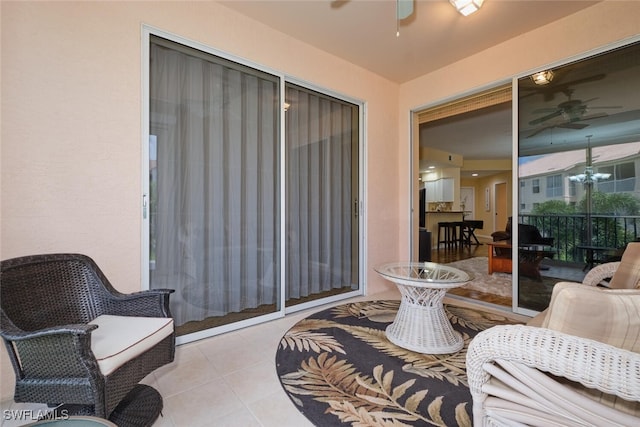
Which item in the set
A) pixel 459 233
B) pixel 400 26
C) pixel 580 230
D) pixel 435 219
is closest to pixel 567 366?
pixel 580 230

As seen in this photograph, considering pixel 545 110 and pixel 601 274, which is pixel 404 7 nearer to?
pixel 545 110

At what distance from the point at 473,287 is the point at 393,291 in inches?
45.0

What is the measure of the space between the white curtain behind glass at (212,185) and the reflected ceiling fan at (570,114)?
2.66 meters

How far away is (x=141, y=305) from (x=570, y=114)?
3.81 meters

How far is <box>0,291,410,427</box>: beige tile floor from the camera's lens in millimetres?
1479

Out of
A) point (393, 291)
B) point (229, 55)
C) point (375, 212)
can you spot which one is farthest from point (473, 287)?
point (229, 55)

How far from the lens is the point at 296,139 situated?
3.05m

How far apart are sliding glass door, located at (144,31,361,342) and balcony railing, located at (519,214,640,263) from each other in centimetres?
210

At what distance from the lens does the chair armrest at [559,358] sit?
724 mm

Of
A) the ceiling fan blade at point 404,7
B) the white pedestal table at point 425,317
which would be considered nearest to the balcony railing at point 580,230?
the white pedestal table at point 425,317

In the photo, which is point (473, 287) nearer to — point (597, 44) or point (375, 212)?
point (375, 212)

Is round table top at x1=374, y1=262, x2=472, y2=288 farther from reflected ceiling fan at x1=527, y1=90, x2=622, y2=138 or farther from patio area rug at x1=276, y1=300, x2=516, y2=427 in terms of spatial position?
reflected ceiling fan at x1=527, y1=90, x2=622, y2=138

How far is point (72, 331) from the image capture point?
114cm

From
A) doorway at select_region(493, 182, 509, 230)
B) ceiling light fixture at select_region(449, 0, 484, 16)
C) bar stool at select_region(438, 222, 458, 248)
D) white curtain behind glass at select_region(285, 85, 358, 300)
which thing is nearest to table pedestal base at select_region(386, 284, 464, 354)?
white curtain behind glass at select_region(285, 85, 358, 300)
